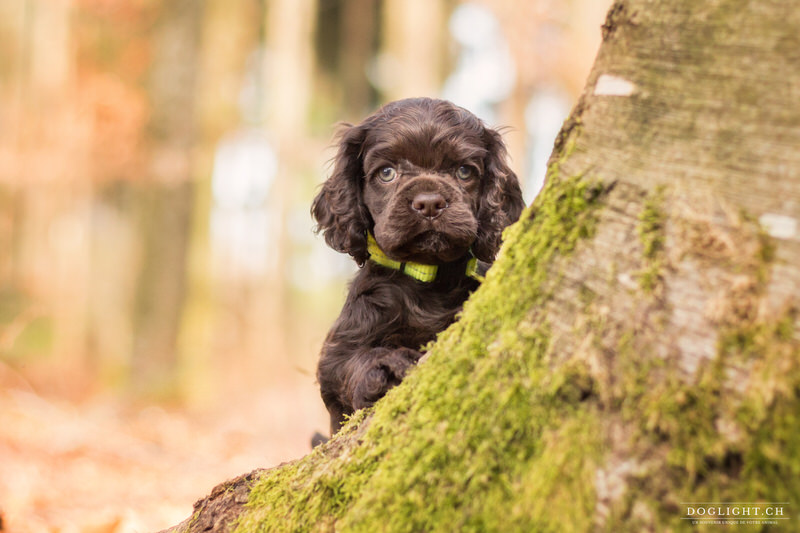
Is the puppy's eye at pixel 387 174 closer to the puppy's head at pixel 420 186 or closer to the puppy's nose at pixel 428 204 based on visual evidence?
the puppy's head at pixel 420 186

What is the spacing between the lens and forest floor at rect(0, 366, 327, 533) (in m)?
3.59

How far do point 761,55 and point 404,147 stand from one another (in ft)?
6.95

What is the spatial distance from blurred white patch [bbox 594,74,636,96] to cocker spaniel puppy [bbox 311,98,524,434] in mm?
1290

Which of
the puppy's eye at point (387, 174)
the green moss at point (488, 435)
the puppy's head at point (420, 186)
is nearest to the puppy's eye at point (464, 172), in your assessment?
the puppy's head at point (420, 186)

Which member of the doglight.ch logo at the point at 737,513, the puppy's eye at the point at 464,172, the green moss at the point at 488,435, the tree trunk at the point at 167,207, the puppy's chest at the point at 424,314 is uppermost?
the tree trunk at the point at 167,207

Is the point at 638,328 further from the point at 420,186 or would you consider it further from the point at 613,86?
the point at 420,186

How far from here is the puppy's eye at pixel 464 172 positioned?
3.55 m

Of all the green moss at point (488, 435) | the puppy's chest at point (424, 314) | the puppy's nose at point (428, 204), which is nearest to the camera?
the green moss at point (488, 435)

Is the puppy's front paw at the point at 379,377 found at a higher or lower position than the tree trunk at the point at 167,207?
lower

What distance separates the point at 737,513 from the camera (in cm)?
138

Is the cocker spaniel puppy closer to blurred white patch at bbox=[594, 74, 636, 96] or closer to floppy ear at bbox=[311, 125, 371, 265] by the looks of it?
floppy ear at bbox=[311, 125, 371, 265]

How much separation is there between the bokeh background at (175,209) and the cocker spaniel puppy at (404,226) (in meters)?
0.52

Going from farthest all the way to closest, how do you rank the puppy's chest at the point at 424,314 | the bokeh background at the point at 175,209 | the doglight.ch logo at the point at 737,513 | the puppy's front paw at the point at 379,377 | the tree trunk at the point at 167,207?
the tree trunk at the point at 167,207, the bokeh background at the point at 175,209, the puppy's chest at the point at 424,314, the puppy's front paw at the point at 379,377, the doglight.ch logo at the point at 737,513

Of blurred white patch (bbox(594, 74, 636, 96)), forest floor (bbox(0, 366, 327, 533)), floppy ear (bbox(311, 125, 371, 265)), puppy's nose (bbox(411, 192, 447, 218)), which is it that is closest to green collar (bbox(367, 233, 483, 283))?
floppy ear (bbox(311, 125, 371, 265))
